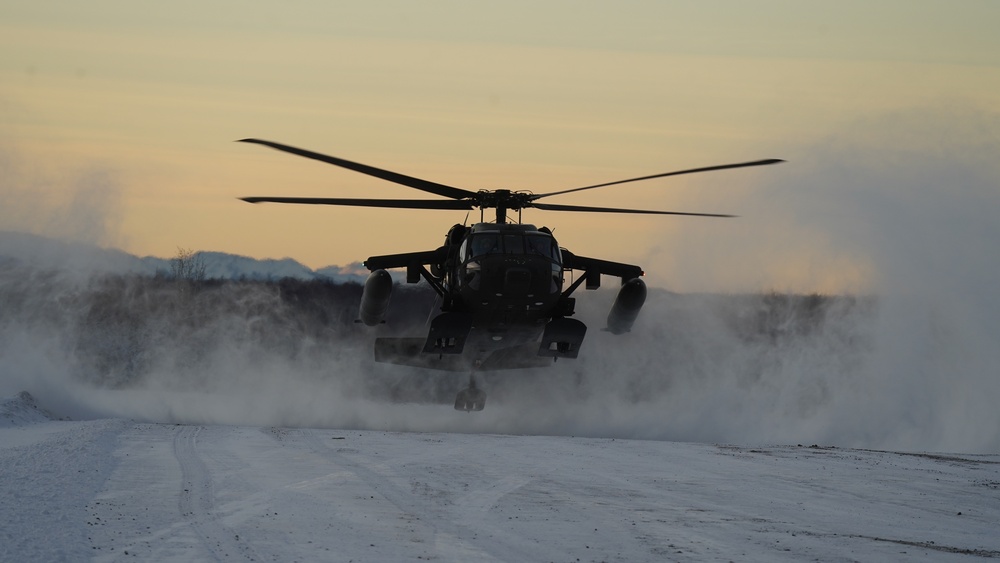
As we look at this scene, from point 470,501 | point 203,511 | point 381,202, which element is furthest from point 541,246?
point 203,511

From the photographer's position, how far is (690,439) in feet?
94.9

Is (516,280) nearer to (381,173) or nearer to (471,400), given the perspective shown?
(381,173)

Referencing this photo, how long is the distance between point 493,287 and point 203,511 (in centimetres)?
920

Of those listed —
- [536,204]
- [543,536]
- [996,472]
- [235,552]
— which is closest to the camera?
[235,552]

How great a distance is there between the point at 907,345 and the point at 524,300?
1480cm

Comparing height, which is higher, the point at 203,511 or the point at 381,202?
the point at 381,202

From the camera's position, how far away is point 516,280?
21203 mm

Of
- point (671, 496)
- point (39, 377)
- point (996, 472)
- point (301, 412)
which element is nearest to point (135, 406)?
point (39, 377)

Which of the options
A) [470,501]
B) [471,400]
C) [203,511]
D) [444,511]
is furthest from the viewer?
[471,400]

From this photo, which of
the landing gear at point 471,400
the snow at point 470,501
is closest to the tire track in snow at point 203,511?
the snow at point 470,501

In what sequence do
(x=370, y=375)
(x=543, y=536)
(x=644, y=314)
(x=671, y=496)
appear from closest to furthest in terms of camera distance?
1. (x=543, y=536)
2. (x=671, y=496)
3. (x=644, y=314)
4. (x=370, y=375)

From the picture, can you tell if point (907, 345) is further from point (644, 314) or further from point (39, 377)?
point (39, 377)

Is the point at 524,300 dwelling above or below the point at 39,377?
above

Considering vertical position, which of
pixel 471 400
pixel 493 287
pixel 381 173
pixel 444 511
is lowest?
pixel 444 511
